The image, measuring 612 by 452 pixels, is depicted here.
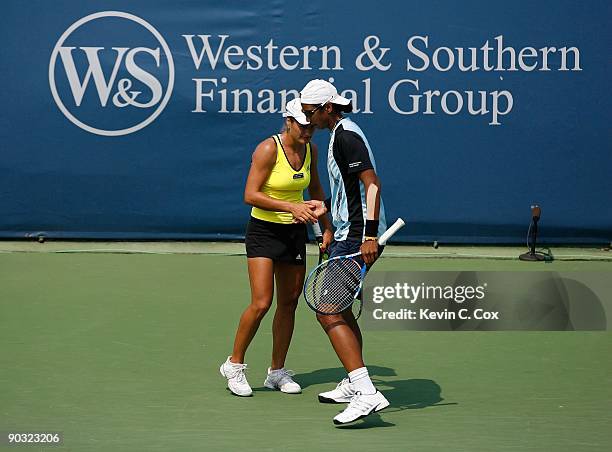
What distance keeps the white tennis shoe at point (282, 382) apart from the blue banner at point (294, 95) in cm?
453

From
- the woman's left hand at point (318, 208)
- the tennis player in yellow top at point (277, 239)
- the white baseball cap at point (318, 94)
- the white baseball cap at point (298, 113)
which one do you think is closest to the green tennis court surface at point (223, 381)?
the tennis player in yellow top at point (277, 239)

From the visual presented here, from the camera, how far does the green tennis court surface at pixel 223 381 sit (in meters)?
5.75

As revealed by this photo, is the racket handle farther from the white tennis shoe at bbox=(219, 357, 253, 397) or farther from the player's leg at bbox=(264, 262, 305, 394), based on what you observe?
the white tennis shoe at bbox=(219, 357, 253, 397)

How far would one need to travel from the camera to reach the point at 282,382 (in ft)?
21.7

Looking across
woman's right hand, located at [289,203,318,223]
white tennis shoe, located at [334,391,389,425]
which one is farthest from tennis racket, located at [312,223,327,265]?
white tennis shoe, located at [334,391,389,425]

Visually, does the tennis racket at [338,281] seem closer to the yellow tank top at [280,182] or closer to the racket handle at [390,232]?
the racket handle at [390,232]

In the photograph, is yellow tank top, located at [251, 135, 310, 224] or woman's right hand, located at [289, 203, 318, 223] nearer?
woman's right hand, located at [289, 203, 318, 223]

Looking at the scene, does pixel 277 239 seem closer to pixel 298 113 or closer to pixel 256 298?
pixel 256 298

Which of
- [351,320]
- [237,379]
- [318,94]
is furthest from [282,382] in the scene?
[318,94]

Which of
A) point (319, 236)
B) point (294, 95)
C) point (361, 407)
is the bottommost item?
point (361, 407)

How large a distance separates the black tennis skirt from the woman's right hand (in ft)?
0.77

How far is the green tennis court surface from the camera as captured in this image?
5746 millimetres

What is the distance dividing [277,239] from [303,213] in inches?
12.3

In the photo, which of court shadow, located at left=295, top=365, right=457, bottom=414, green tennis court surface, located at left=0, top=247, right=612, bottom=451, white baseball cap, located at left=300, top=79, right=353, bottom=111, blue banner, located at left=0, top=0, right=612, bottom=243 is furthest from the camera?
blue banner, located at left=0, top=0, right=612, bottom=243
